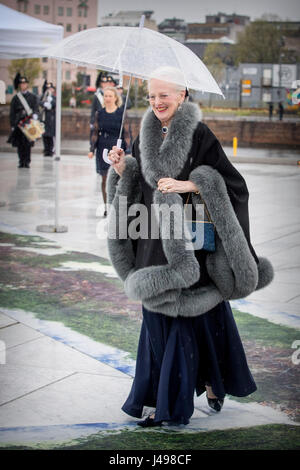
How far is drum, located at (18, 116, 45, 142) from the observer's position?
16344 millimetres

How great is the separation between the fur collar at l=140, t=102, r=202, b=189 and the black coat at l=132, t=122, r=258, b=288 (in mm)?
40

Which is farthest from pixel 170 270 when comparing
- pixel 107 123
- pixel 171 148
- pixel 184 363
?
pixel 107 123

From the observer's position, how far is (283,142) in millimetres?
32312

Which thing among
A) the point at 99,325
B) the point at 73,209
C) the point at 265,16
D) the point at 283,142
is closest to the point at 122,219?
the point at 99,325

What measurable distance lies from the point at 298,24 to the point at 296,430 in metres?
97.8

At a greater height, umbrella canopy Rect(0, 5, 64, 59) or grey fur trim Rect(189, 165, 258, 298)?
umbrella canopy Rect(0, 5, 64, 59)

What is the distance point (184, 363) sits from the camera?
133 inches

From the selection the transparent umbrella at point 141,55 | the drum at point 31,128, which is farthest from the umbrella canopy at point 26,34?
the drum at point 31,128

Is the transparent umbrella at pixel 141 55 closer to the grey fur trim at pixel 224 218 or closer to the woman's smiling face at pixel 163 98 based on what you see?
the woman's smiling face at pixel 163 98

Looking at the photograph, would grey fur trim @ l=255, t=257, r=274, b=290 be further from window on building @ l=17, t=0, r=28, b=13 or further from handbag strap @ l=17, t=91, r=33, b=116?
window on building @ l=17, t=0, r=28, b=13

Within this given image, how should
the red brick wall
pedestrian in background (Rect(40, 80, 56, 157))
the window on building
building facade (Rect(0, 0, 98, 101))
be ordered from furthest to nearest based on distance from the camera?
building facade (Rect(0, 0, 98, 101)) < the window on building < the red brick wall < pedestrian in background (Rect(40, 80, 56, 157))

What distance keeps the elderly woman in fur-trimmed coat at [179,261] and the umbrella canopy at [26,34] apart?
6705 millimetres

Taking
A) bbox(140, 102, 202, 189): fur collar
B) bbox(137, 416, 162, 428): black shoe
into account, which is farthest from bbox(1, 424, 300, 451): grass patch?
bbox(140, 102, 202, 189): fur collar

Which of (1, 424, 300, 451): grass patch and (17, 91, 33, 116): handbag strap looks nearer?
(1, 424, 300, 451): grass patch
